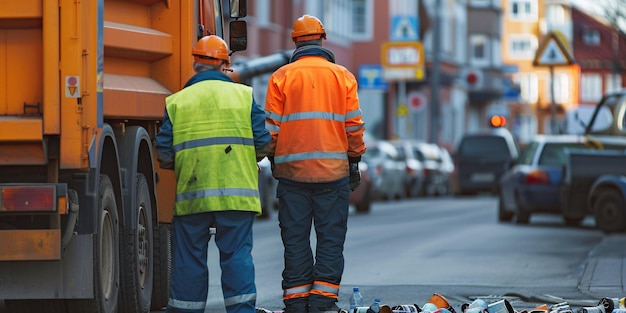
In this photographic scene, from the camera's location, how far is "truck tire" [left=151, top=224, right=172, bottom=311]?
11047 millimetres

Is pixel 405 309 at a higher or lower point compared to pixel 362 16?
lower

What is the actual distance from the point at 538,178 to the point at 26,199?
52.5 feet

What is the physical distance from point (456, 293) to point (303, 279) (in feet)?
9.22

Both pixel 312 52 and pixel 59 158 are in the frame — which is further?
pixel 312 52

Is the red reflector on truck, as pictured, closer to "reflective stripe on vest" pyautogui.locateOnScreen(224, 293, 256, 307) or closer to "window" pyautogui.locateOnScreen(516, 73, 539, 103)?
"reflective stripe on vest" pyautogui.locateOnScreen(224, 293, 256, 307)

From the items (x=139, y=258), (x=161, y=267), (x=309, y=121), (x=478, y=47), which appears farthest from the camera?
(x=478, y=47)

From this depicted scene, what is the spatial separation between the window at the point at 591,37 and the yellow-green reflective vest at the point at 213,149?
11137 centimetres

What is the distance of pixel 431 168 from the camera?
145ft

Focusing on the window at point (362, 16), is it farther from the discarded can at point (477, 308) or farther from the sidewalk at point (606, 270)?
the discarded can at point (477, 308)

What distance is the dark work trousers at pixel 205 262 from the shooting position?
8.78 meters

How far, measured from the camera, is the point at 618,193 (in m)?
20.7

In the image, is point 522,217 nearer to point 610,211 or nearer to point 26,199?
point 610,211

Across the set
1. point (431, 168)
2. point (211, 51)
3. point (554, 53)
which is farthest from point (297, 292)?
point (431, 168)

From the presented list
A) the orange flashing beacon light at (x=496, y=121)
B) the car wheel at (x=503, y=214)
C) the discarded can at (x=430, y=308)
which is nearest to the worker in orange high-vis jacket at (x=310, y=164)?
the discarded can at (x=430, y=308)
